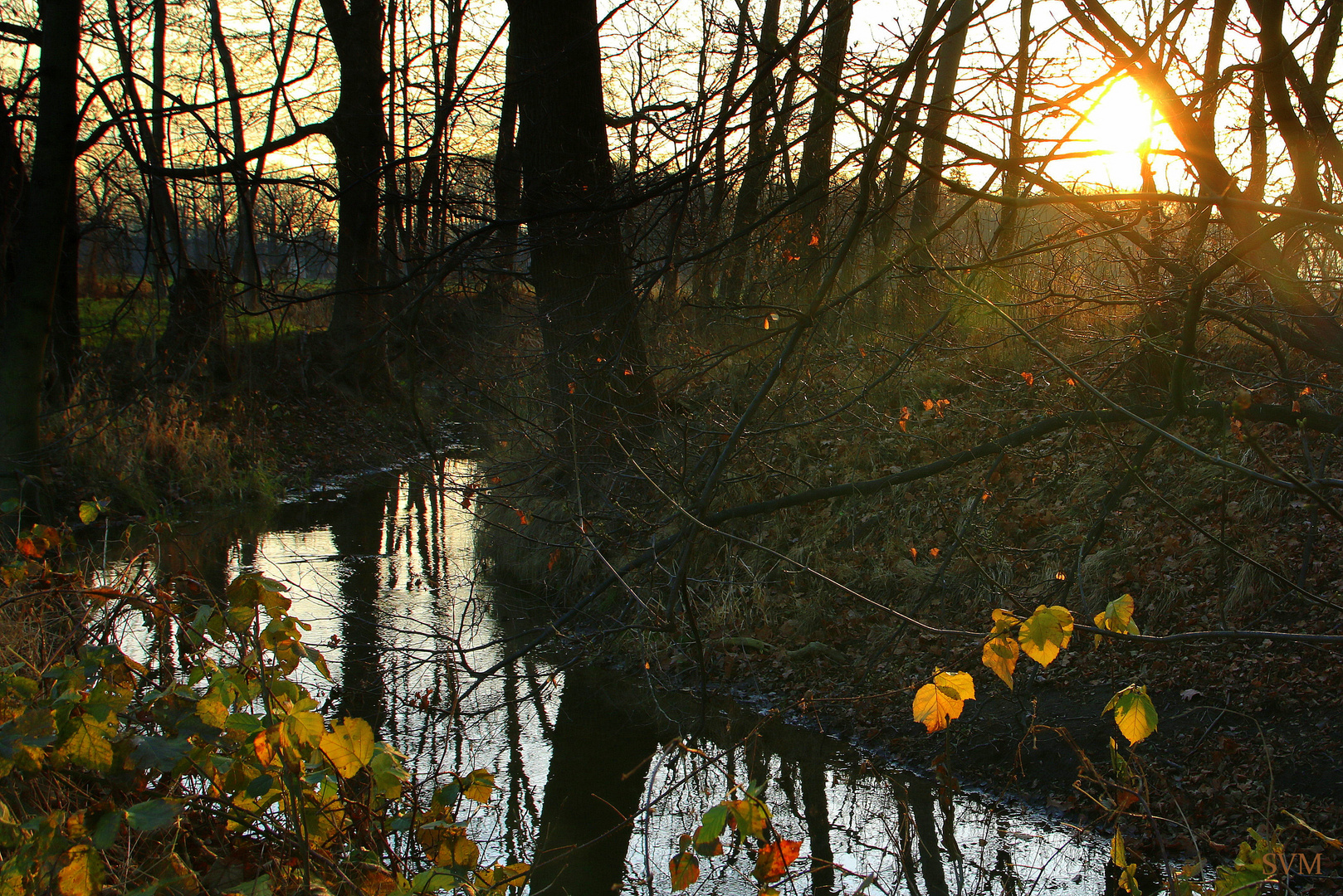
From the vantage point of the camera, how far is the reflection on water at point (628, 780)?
418 centimetres

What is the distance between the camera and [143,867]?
260 cm

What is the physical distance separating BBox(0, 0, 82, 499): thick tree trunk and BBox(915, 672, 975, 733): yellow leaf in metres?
6.04

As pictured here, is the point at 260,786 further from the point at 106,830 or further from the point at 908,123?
the point at 908,123

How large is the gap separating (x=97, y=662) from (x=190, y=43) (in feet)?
38.0

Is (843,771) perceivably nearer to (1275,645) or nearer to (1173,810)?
(1173,810)

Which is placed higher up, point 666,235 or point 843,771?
point 666,235

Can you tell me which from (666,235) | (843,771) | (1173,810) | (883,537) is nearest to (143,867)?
(666,235)

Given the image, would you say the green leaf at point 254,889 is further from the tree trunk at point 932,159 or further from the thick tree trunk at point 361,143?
the thick tree trunk at point 361,143

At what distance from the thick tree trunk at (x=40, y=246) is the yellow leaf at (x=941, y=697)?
6044 mm

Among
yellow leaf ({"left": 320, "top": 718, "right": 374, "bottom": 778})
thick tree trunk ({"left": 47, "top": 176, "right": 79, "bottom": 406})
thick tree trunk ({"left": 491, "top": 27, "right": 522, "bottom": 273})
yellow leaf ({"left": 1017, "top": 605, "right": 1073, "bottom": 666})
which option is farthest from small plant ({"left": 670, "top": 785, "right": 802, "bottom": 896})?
thick tree trunk ({"left": 47, "top": 176, "right": 79, "bottom": 406})

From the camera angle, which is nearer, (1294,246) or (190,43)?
(1294,246)

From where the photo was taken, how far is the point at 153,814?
186cm

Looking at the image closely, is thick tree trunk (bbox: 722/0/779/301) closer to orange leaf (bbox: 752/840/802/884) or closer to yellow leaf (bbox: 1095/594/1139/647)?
yellow leaf (bbox: 1095/594/1139/647)

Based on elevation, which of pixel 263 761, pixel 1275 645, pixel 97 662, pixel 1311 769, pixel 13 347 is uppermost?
pixel 13 347
